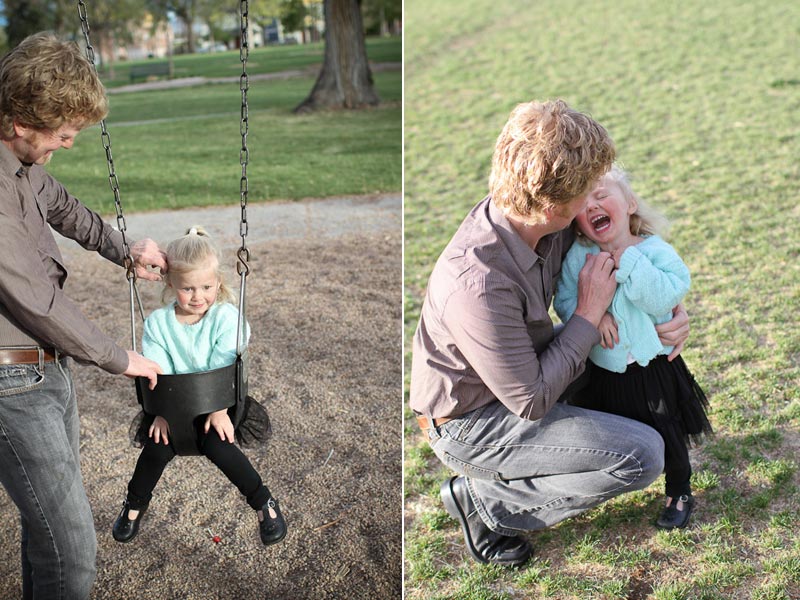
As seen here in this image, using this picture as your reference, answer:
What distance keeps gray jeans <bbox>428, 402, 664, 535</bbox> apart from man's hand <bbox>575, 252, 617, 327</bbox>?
0.34 m

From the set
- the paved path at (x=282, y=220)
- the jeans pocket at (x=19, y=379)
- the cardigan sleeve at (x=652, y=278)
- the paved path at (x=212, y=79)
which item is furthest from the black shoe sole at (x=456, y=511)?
the paved path at (x=212, y=79)

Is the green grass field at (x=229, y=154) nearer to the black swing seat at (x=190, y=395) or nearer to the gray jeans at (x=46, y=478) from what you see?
the black swing seat at (x=190, y=395)

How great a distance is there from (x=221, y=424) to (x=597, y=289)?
1229mm

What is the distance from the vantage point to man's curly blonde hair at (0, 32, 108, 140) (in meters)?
2.04

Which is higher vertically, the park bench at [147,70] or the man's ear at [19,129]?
the man's ear at [19,129]

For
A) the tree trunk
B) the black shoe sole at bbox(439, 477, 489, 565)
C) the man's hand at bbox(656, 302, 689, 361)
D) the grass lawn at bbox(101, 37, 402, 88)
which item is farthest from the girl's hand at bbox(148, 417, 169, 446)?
the grass lawn at bbox(101, 37, 402, 88)

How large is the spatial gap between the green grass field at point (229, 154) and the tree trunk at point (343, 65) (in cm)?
42

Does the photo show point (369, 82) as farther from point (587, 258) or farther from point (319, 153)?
point (587, 258)

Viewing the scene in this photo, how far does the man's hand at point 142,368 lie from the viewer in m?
2.31

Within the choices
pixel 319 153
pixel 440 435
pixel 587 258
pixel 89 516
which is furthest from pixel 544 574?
pixel 319 153

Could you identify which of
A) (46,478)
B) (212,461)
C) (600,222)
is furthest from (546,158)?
(46,478)

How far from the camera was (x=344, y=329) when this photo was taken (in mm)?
5250

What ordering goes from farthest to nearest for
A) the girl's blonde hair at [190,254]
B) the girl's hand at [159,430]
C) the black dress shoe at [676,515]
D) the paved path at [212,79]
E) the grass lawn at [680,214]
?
the paved path at [212,79], the black dress shoe at [676,515], the grass lawn at [680,214], the girl's hand at [159,430], the girl's blonde hair at [190,254]

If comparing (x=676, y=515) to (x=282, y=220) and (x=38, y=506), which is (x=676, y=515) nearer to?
(x=38, y=506)
